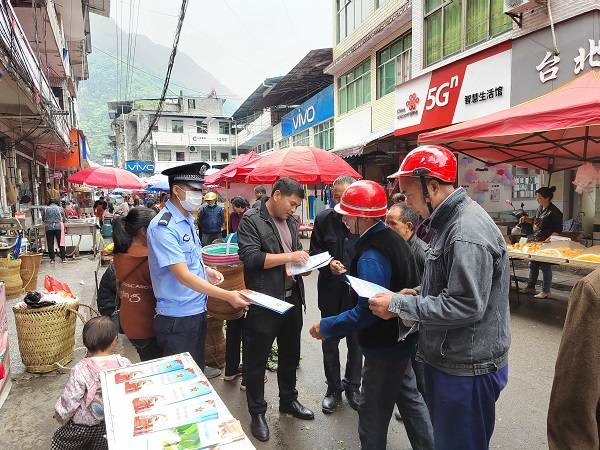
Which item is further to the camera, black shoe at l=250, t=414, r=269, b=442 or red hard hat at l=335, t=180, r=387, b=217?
black shoe at l=250, t=414, r=269, b=442

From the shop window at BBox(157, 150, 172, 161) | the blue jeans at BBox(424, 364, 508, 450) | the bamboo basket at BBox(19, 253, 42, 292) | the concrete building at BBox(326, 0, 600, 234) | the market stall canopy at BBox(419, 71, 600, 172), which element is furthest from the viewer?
the shop window at BBox(157, 150, 172, 161)

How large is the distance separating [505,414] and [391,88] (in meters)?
12.7

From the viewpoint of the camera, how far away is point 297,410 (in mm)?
3488

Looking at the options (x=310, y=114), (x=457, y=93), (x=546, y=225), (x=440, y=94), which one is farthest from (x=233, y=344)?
(x=310, y=114)

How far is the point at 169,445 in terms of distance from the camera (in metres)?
1.52

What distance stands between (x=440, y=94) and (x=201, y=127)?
41323mm

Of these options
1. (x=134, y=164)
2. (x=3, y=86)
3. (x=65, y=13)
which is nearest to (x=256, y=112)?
(x=134, y=164)

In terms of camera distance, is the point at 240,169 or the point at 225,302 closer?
the point at 225,302

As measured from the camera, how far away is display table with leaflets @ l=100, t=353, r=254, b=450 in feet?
5.05

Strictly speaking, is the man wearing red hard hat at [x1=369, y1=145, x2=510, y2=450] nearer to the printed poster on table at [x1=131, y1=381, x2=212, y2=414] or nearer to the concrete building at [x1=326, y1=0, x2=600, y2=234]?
the printed poster on table at [x1=131, y1=381, x2=212, y2=414]

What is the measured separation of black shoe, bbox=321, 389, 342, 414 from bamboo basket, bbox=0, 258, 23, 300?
17.2 feet

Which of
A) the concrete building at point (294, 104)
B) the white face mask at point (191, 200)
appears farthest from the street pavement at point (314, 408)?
the concrete building at point (294, 104)

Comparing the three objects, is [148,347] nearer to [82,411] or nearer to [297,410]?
[82,411]

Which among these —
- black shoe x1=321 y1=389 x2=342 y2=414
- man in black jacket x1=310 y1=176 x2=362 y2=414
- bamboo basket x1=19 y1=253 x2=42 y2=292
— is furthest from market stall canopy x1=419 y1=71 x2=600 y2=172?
bamboo basket x1=19 y1=253 x2=42 y2=292
